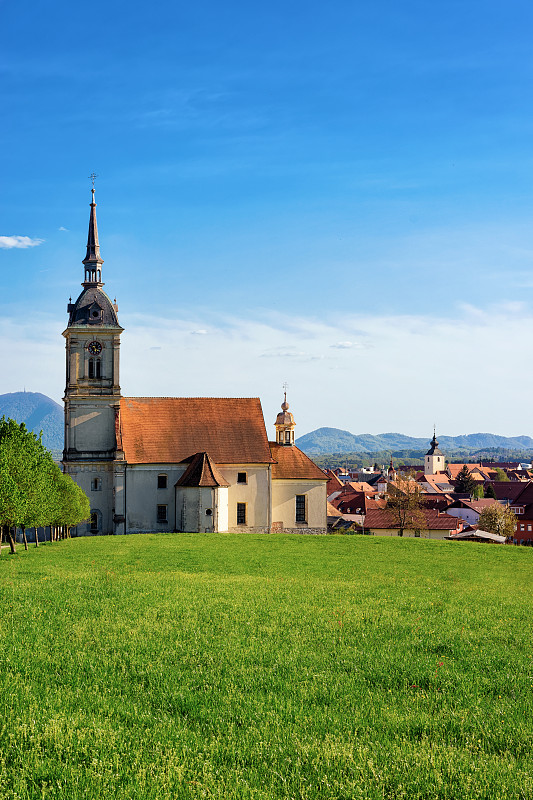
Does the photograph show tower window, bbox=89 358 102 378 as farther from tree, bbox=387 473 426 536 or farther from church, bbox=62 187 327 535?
tree, bbox=387 473 426 536

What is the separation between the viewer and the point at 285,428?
6850 centimetres

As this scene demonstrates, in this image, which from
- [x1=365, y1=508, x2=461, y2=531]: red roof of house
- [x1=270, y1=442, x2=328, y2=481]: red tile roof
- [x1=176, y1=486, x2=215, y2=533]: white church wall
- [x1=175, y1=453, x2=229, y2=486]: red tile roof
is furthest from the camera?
[x1=365, y1=508, x2=461, y2=531]: red roof of house

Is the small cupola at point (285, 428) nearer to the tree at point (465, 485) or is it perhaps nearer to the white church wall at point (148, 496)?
the white church wall at point (148, 496)

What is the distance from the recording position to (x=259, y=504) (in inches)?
2495

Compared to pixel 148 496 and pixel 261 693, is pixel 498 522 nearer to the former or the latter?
pixel 148 496

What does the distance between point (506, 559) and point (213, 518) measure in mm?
25087

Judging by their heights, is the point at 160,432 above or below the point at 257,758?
above

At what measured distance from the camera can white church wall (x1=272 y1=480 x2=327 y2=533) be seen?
6456cm

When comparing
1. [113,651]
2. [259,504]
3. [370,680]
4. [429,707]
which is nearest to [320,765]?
[429,707]

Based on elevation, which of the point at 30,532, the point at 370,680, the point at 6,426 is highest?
the point at 6,426

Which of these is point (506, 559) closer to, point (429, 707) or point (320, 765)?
point (429, 707)

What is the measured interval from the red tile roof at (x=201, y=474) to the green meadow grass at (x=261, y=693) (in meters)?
36.4

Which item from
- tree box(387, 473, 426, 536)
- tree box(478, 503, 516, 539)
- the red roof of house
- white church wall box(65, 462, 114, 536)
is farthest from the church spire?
tree box(478, 503, 516, 539)

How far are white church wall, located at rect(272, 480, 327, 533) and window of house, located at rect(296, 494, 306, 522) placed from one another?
0.29 metres
